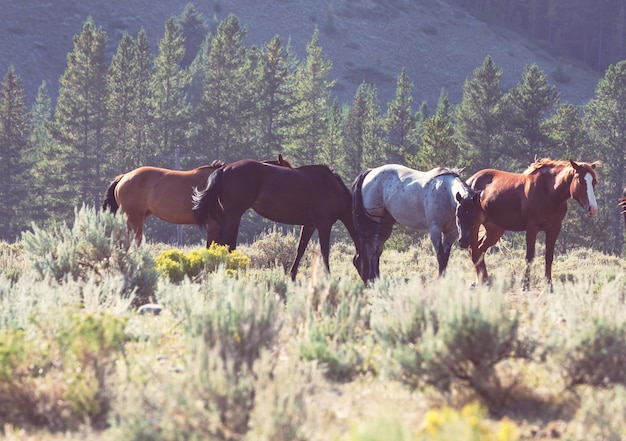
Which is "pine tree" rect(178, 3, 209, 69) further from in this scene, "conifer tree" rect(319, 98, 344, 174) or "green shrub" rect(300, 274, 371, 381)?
"green shrub" rect(300, 274, 371, 381)

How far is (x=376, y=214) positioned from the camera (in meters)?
11.9

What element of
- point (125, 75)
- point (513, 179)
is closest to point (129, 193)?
point (513, 179)

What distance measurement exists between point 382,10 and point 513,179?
129 metres

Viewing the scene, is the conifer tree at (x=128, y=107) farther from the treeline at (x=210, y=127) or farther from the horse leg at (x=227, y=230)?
the horse leg at (x=227, y=230)

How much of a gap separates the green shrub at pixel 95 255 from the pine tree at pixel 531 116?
122 feet

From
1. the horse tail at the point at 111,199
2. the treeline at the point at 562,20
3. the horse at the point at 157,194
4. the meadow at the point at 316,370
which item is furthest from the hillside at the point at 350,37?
the meadow at the point at 316,370

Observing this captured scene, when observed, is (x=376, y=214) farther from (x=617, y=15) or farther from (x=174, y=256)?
(x=617, y=15)

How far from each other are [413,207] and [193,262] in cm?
310

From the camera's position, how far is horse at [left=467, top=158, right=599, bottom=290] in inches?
449

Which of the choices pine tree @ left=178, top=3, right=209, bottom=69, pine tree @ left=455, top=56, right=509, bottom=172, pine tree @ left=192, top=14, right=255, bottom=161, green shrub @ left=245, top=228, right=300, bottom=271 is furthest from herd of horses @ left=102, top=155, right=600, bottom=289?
pine tree @ left=178, top=3, right=209, bottom=69

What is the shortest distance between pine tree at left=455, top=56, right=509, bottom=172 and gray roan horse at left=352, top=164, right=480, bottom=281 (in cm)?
3490

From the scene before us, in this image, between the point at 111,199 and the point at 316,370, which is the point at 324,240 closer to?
the point at 111,199

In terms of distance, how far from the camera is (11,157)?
163ft

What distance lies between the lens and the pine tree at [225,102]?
48.7 m
